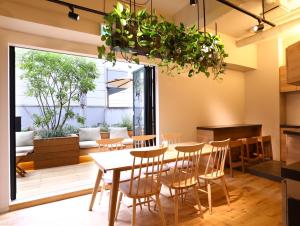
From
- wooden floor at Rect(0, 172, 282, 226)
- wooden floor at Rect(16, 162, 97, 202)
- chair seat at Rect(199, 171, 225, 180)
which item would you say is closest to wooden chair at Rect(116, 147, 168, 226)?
wooden floor at Rect(0, 172, 282, 226)

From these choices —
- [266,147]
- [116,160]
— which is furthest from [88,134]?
[266,147]

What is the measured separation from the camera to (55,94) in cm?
550

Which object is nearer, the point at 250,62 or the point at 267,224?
the point at 267,224

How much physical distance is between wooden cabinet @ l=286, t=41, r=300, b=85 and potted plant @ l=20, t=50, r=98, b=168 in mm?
4504

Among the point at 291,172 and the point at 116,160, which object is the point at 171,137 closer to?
the point at 116,160

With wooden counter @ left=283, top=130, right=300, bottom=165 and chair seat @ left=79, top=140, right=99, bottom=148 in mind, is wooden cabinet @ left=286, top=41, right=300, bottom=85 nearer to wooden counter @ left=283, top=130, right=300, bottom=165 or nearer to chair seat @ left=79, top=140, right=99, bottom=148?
wooden counter @ left=283, top=130, right=300, bottom=165

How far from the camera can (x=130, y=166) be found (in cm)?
213

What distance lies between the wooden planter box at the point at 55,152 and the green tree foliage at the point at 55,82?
0.83 m

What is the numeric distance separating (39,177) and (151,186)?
9.16 ft

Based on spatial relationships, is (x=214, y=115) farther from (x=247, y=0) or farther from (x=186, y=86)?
(x=247, y=0)

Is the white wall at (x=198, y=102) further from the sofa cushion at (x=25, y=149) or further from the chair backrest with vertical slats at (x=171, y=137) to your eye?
the sofa cushion at (x=25, y=149)

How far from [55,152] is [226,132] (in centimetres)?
391

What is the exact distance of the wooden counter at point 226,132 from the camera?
4.18 metres

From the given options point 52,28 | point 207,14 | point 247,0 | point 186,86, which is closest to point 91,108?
point 186,86
